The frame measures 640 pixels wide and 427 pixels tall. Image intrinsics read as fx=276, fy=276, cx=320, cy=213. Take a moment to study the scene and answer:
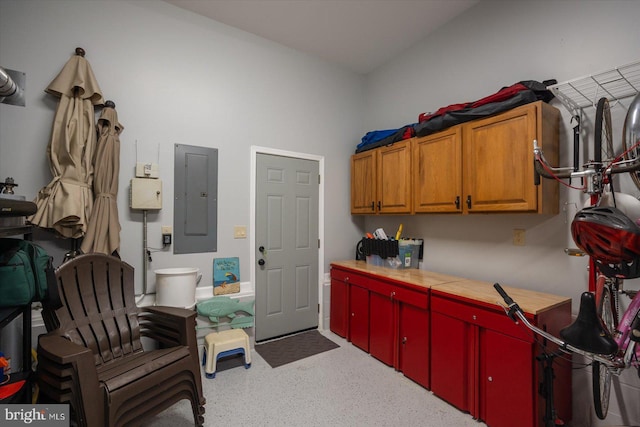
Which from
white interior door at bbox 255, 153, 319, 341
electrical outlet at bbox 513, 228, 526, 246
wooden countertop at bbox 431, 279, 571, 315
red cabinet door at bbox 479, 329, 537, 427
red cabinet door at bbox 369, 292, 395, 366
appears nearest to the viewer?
red cabinet door at bbox 479, 329, 537, 427

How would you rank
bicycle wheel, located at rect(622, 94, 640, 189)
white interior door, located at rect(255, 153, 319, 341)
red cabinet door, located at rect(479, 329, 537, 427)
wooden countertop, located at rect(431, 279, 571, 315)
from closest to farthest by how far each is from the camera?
bicycle wheel, located at rect(622, 94, 640, 189)
red cabinet door, located at rect(479, 329, 537, 427)
wooden countertop, located at rect(431, 279, 571, 315)
white interior door, located at rect(255, 153, 319, 341)

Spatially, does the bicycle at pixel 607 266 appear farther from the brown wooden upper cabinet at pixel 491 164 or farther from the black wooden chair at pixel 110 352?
the black wooden chair at pixel 110 352

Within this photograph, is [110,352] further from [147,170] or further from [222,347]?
Result: [147,170]

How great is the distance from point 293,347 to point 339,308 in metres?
0.68

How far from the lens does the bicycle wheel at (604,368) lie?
53.9 inches

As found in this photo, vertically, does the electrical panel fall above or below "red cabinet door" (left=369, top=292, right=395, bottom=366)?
above

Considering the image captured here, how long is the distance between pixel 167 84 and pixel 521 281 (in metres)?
3.59

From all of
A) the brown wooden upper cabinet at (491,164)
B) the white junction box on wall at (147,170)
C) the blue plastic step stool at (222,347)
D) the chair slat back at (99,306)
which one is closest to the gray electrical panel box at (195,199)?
the white junction box on wall at (147,170)

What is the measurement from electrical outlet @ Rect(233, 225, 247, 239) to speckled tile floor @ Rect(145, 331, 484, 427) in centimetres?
124

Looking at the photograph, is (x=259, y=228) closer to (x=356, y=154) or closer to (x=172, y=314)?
(x=172, y=314)

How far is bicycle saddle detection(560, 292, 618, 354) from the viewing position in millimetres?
1055

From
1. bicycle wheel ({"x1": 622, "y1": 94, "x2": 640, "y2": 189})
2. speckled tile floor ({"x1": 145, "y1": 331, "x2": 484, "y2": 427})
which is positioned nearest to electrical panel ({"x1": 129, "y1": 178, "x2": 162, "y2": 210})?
speckled tile floor ({"x1": 145, "y1": 331, "x2": 484, "y2": 427})

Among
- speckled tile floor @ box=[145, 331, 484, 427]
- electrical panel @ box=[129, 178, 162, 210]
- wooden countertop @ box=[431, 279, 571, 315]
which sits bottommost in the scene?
speckled tile floor @ box=[145, 331, 484, 427]

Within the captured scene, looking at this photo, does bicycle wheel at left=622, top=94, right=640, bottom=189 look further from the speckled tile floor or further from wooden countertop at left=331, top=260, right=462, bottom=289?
the speckled tile floor
